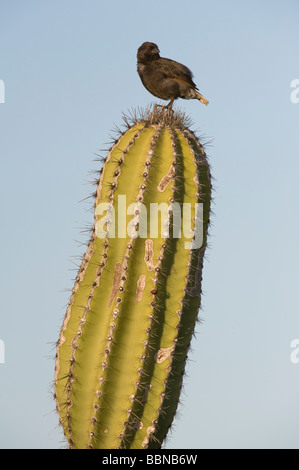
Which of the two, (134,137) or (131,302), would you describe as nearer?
(131,302)

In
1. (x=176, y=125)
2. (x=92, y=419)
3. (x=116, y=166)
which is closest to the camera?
(x=92, y=419)

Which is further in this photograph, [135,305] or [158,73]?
[158,73]

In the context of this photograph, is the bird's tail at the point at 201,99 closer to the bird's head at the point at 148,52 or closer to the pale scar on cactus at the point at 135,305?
the bird's head at the point at 148,52


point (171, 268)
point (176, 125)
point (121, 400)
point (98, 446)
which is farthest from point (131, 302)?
point (176, 125)

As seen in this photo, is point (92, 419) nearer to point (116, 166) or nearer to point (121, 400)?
point (121, 400)

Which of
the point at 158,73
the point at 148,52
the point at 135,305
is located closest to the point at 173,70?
the point at 158,73

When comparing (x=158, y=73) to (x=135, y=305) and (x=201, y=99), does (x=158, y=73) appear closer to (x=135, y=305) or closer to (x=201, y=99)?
(x=201, y=99)

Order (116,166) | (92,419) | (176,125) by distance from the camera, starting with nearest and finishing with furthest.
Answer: (92,419) → (116,166) → (176,125)
